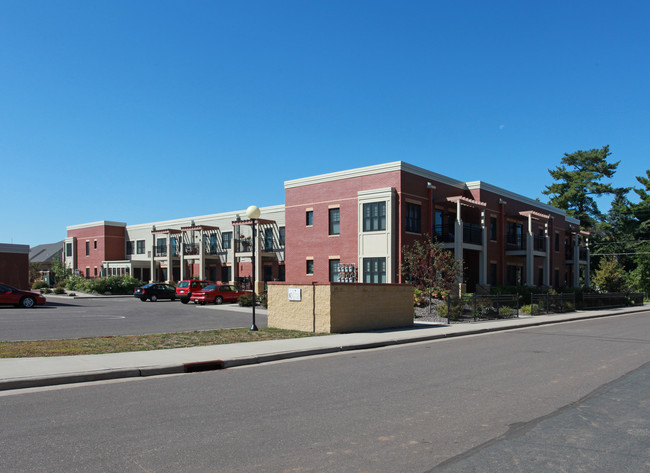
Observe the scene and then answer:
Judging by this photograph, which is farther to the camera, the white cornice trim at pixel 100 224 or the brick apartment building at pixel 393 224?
the white cornice trim at pixel 100 224

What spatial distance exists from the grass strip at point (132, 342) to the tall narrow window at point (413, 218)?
1610cm

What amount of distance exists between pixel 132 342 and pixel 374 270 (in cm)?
1936

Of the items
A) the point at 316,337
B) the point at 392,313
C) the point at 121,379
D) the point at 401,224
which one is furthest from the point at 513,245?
the point at 121,379

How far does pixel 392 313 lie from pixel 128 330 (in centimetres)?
943

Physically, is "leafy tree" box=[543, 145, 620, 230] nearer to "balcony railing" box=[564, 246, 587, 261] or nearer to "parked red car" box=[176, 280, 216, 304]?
"balcony railing" box=[564, 246, 587, 261]

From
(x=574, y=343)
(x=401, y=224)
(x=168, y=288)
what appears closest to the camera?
(x=574, y=343)

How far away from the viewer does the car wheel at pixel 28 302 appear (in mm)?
29844

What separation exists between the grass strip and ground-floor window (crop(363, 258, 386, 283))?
14581mm

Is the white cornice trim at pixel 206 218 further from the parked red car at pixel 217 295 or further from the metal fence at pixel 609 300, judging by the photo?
the metal fence at pixel 609 300

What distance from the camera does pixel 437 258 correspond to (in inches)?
1079

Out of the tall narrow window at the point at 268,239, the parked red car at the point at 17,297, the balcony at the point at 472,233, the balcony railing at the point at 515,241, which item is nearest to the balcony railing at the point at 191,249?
the tall narrow window at the point at 268,239

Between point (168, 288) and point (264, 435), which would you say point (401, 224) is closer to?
point (168, 288)

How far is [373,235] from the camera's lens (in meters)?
31.6

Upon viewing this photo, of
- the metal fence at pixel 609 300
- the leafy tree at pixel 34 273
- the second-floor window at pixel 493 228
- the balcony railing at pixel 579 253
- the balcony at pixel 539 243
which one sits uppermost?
the second-floor window at pixel 493 228
